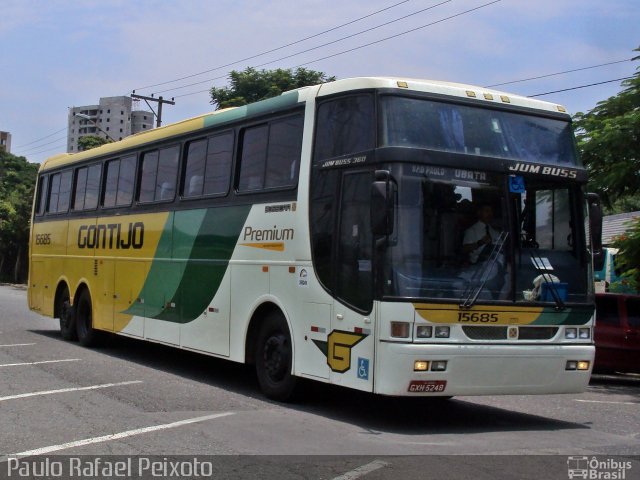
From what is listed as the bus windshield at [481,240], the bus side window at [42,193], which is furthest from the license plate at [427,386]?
the bus side window at [42,193]

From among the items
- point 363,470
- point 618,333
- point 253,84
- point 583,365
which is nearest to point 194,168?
point 583,365

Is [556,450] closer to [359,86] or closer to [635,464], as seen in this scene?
[635,464]

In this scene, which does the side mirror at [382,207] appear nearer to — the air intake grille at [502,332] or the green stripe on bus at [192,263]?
the air intake grille at [502,332]

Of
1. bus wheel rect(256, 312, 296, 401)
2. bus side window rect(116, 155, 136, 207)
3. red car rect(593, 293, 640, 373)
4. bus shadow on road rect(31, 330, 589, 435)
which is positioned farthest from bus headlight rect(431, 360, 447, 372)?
bus side window rect(116, 155, 136, 207)

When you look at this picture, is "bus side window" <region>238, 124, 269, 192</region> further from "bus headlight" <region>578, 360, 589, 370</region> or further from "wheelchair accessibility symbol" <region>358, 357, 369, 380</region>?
"bus headlight" <region>578, 360, 589, 370</region>

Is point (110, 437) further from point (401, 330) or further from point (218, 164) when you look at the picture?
point (218, 164)

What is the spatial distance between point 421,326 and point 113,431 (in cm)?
313

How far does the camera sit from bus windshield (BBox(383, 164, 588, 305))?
8078 mm

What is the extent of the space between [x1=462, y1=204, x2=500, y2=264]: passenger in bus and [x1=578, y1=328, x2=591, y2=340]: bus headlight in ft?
4.77

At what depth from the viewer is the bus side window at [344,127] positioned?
8.54 metres

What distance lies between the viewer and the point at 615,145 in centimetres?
1416

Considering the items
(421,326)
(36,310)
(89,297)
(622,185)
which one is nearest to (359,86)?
(421,326)

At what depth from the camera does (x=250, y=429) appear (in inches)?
313

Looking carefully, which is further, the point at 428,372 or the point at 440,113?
the point at 440,113
